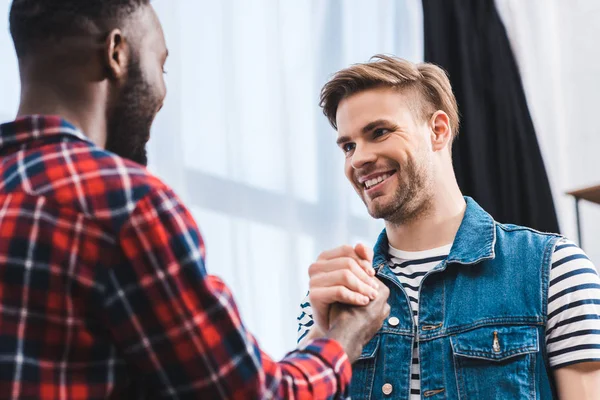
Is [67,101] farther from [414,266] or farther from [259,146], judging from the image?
[259,146]

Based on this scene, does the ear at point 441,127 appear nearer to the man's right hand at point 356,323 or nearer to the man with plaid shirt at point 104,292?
the man's right hand at point 356,323

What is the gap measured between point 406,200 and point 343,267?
41 cm

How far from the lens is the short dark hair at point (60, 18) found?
32.7 inches

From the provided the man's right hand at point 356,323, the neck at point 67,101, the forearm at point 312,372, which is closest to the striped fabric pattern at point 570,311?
the man's right hand at point 356,323

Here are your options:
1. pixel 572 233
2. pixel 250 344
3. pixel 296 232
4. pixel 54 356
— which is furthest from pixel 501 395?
pixel 572 233

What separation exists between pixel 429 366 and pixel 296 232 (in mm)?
951

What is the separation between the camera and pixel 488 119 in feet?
9.45

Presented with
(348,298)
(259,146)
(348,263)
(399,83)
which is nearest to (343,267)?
(348,263)

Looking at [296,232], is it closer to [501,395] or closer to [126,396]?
[501,395]

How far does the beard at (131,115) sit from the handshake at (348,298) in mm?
345

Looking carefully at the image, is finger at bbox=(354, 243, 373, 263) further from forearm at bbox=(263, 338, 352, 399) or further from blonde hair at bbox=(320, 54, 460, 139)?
blonde hair at bbox=(320, 54, 460, 139)

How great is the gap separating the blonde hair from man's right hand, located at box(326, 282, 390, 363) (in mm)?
687

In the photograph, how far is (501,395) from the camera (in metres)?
1.31

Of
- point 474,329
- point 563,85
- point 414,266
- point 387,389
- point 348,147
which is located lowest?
point 387,389
